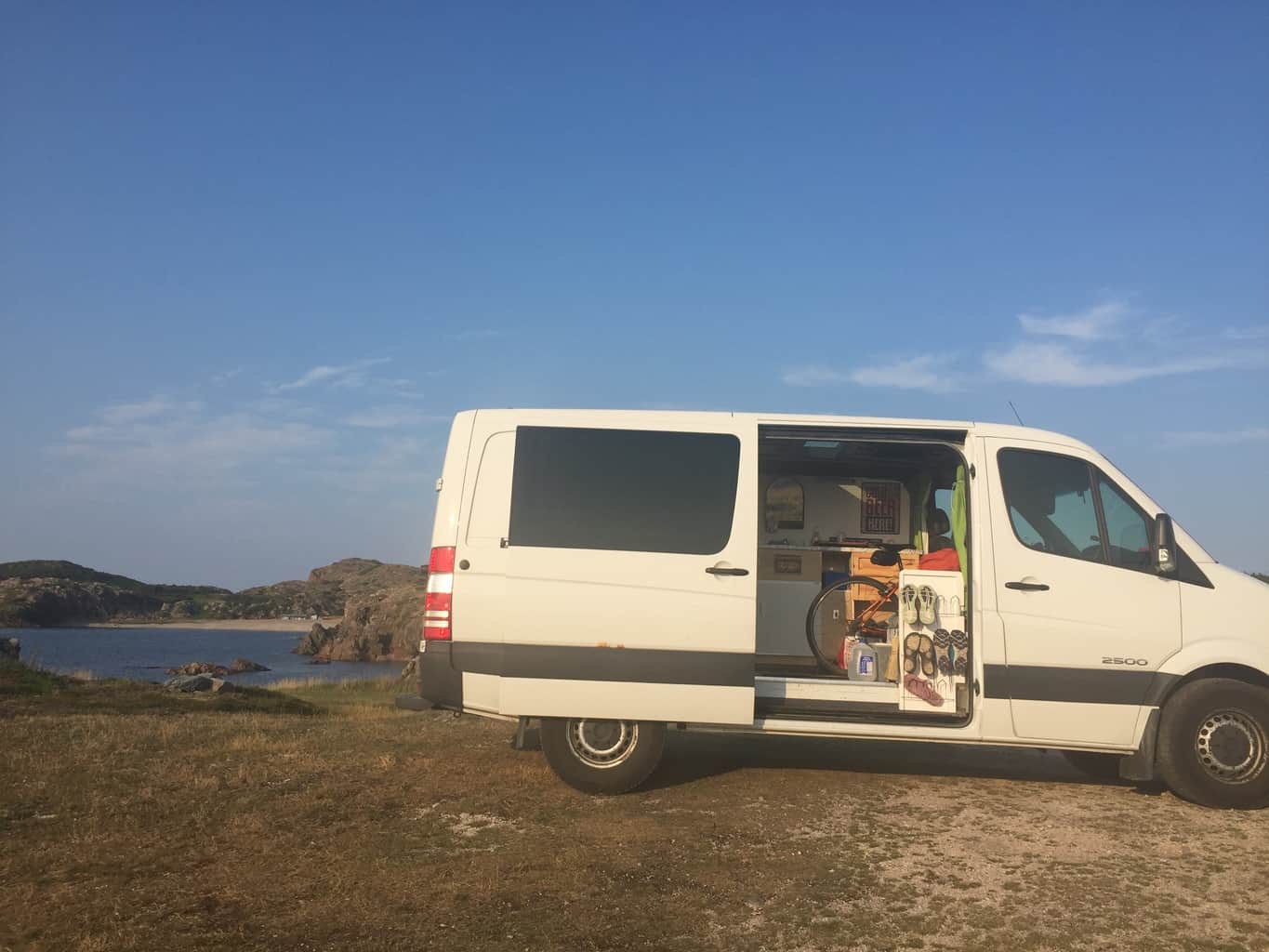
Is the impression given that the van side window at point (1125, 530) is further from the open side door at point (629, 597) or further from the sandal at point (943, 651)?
the open side door at point (629, 597)

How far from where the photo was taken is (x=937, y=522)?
977cm

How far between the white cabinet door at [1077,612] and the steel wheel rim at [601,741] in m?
2.47

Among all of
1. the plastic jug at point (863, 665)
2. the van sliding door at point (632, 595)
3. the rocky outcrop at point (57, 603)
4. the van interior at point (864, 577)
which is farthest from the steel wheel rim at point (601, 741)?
the rocky outcrop at point (57, 603)

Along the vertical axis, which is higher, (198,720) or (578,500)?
(578,500)

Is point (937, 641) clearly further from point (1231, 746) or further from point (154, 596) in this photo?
point (154, 596)

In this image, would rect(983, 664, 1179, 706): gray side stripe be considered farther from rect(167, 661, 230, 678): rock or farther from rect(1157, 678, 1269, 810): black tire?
rect(167, 661, 230, 678): rock

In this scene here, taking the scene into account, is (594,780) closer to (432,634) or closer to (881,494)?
(432,634)

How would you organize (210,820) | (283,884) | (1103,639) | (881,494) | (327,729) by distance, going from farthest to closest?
(881,494)
(327,729)
(1103,639)
(210,820)
(283,884)

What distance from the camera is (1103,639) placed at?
6.51 m

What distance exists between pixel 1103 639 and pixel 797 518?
4.40 meters

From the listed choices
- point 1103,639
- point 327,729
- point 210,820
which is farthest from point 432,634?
point 1103,639

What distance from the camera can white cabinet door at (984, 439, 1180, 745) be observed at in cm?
648

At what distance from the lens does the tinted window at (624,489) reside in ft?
21.8

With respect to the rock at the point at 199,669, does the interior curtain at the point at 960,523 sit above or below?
above
